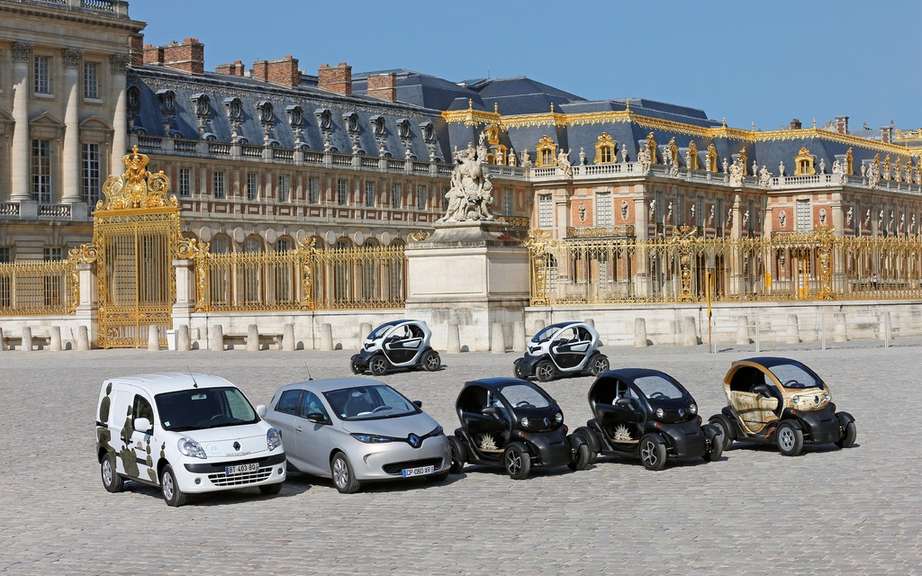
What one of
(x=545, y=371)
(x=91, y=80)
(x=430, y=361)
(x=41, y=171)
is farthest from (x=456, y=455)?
(x=91, y=80)

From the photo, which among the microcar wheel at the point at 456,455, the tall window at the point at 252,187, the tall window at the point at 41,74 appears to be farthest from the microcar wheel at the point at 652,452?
the tall window at the point at 252,187

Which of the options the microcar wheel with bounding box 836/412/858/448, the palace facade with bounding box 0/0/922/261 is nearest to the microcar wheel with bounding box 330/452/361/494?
the microcar wheel with bounding box 836/412/858/448

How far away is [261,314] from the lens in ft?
145

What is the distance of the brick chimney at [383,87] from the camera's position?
98.8 metres

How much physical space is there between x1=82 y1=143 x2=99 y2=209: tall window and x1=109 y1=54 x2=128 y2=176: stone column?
30.4 inches

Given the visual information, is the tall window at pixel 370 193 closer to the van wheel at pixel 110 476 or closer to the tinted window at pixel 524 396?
the tinted window at pixel 524 396

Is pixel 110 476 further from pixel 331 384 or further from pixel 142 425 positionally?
pixel 331 384

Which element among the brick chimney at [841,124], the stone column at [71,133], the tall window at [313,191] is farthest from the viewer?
the brick chimney at [841,124]

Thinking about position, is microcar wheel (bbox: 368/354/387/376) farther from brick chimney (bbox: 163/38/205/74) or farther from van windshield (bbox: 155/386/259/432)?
brick chimney (bbox: 163/38/205/74)

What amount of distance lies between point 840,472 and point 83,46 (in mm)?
56922

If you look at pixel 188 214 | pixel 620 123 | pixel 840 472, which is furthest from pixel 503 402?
pixel 620 123

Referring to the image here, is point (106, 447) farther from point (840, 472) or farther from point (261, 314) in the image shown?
point (261, 314)

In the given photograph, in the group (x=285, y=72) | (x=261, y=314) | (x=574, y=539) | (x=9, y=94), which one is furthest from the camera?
(x=285, y=72)

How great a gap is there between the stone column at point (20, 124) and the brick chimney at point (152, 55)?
17618 millimetres
